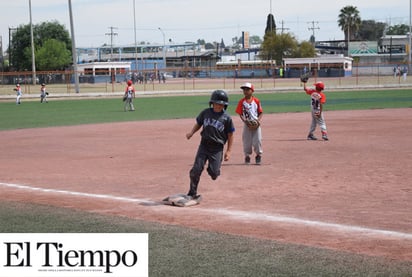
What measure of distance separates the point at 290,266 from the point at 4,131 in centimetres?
2146

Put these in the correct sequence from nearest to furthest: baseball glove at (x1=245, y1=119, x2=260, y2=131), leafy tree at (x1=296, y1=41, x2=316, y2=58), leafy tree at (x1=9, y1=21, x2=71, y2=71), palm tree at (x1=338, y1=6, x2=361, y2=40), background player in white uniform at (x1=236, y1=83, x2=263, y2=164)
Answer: background player in white uniform at (x1=236, y1=83, x2=263, y2=164) < baseball glove at (x1=245, y1=119, x2=260, y2=131) < leafy tree at (x1=9, y1=21, x2=71, y2=71) < leafy tree at (x1=296, y1=41, x2=316, y2=58) < palm tree at (x1=338, y1=6, x2=361, y2=40)

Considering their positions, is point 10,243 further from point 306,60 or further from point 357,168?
point 306,60

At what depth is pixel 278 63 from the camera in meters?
120

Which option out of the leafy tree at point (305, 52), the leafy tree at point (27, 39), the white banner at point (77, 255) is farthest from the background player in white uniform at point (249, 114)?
the leafy tree at point (305, 52)

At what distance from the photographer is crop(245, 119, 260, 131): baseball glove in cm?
1519

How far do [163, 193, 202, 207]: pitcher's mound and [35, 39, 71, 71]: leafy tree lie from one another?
101 m

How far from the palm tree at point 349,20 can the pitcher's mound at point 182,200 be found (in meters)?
135

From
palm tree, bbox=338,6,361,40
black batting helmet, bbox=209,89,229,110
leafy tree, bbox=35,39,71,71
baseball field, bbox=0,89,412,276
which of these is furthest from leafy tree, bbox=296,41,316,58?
black batting helmet, bbox=209,89,229,110

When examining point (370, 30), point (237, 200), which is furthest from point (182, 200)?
point (370, 30)

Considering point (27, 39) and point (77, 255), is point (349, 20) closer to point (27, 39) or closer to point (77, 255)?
point (27, 39)

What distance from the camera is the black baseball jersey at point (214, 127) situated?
10609 mm

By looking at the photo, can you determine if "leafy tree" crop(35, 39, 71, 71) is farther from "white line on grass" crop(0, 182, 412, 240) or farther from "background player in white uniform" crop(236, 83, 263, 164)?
"white line on grass" crop(0, 182, 412, 240)

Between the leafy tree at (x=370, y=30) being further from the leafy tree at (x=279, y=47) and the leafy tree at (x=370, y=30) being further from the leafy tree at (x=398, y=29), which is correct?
the leafy tree at (x=279, y=47)

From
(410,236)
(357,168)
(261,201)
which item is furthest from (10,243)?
(357,168)
